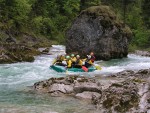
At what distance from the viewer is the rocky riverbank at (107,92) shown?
11461 mm

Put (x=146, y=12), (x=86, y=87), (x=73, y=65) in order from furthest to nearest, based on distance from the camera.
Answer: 1. (x=146, y=12)
2. (x=73, y=65)
3. (x=86, y=87)

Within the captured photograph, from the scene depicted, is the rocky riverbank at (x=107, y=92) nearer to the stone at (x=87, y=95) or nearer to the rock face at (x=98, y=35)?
the stone at (x=87, y=95)

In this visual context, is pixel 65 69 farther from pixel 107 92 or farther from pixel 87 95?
pixel 107 92

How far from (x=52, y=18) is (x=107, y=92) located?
48.4 metres

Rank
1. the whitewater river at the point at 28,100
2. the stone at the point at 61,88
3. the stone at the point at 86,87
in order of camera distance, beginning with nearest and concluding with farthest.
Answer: the whitewater river at the point at 28,100, the stone at the point at 86,87, the stone at the point at 61,88


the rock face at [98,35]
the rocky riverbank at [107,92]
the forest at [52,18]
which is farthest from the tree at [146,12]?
the rocky riverbank at [107,92]

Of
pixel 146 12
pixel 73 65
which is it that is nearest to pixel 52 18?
pixel 146 12

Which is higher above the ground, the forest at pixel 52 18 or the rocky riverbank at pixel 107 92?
the forest at pixel 52 18

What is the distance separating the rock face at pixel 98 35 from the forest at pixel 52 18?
32.8ft

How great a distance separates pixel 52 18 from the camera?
60188 millimetres

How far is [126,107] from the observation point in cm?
1144

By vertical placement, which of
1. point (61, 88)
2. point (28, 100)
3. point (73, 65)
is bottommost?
point (73, 65)

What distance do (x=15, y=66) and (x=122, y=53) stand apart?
12.4m

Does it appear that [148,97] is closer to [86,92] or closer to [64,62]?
[86,92]
